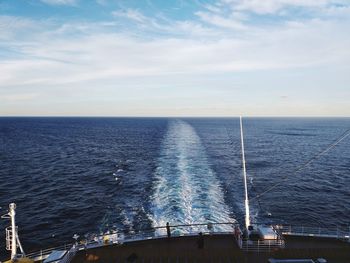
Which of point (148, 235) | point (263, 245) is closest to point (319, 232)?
point (263, 245)

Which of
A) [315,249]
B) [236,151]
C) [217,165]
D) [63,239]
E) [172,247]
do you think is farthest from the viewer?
[236,151]

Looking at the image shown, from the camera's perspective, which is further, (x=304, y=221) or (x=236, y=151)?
(x=236, y=151)

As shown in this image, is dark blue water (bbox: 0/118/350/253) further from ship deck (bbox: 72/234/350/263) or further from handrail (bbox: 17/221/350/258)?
ship deck (bbox: 72/234/350/263)

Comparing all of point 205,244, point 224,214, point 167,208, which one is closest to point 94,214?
point 167,208

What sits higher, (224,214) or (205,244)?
(205,244)

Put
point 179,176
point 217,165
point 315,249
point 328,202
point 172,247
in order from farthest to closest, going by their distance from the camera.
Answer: point 217,165 → point 179,176 → point 328,202 → point 172,247 → point 315,249

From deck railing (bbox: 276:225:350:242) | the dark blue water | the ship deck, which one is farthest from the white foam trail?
the ship deck

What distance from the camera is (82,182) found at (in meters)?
63.2

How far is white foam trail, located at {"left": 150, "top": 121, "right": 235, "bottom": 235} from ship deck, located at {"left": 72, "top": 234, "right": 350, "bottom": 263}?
12.5m

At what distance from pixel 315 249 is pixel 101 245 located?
593 inches

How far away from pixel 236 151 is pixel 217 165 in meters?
26.8

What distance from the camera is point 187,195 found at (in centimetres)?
4844

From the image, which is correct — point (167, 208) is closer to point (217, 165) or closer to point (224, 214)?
point (224, 214)

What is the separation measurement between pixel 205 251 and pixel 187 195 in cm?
2503
